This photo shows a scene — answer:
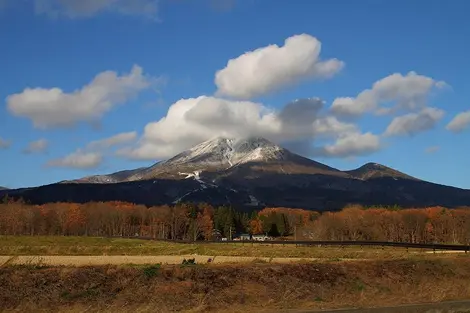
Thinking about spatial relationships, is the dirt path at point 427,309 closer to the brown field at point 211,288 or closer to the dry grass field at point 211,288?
the dry grass field at point 211,288

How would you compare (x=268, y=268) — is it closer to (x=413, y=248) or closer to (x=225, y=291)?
(x=225, y=291)

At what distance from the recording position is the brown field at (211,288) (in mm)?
21953

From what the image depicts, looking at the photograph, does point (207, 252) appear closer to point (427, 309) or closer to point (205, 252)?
point (205, 252)

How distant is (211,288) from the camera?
2470 cm

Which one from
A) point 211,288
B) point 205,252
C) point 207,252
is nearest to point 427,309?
point 211,288

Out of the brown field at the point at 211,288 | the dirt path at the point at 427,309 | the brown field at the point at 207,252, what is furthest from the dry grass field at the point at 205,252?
the dirt path at the point at 427,309

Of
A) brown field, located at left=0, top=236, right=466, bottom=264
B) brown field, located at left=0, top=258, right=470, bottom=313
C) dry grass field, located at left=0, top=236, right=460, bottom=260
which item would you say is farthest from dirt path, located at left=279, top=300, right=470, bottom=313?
dry grass field, located at left=0, top=236, right=460, bottom=260

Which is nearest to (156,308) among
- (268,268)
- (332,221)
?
(268,268)

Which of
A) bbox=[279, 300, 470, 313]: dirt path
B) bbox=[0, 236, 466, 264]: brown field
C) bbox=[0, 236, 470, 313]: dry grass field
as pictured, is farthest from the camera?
bbox=[0, 236, 466, 264]: brown field

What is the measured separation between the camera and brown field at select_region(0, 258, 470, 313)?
72.0 ft

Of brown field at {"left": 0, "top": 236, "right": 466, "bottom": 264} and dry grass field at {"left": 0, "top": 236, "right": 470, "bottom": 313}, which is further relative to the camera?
brown field at {"left": 0, "top": 236, "right": 466, "bottom": 264}

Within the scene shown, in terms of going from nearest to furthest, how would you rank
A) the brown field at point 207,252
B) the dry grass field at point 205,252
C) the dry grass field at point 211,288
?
1. the dry grass field at point 211,288
2. the brown field at point 207,252
3. the dry grass field at point 205,252

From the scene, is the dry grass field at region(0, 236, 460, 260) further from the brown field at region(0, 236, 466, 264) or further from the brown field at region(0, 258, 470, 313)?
the brown field at region(0, 258, 470, 313)

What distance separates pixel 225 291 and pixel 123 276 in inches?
Answer: 206
